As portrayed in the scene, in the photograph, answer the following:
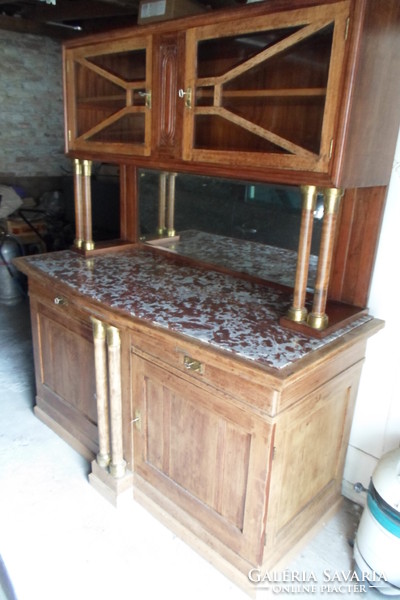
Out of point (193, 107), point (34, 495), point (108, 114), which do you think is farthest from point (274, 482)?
point (108, 114)

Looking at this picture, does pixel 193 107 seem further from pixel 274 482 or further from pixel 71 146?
pixel 274 482

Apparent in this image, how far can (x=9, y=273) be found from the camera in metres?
3.98

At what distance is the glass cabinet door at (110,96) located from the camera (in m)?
1.74

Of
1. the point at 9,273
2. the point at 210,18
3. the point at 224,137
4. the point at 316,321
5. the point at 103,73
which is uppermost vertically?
the point at 210,18

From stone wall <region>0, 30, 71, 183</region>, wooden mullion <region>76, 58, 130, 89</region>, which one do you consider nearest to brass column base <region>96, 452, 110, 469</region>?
wooden mullion <region>76, 58, 130, 89</region>

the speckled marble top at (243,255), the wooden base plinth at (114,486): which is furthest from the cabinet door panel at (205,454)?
the speckled marble top at (243,255)

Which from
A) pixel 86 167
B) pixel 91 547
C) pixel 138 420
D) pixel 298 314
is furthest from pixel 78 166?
pixel 91 547

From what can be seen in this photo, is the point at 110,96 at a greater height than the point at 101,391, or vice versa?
the point at 110,96

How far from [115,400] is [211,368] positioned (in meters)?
0.53

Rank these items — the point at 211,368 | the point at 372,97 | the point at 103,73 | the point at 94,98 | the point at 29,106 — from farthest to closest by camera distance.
→ the point at 29,106 < the point at 94,98 < the point at 103,73 < the point at 211,368 < the point at 372,97

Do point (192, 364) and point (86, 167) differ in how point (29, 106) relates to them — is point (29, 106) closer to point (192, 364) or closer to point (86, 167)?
point (86, 167)

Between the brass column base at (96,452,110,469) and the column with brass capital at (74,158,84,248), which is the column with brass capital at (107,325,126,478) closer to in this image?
the brass column base at (96,452,110,469)

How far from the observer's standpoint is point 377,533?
1447 mm

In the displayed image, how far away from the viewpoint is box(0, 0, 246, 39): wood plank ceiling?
126 inches
